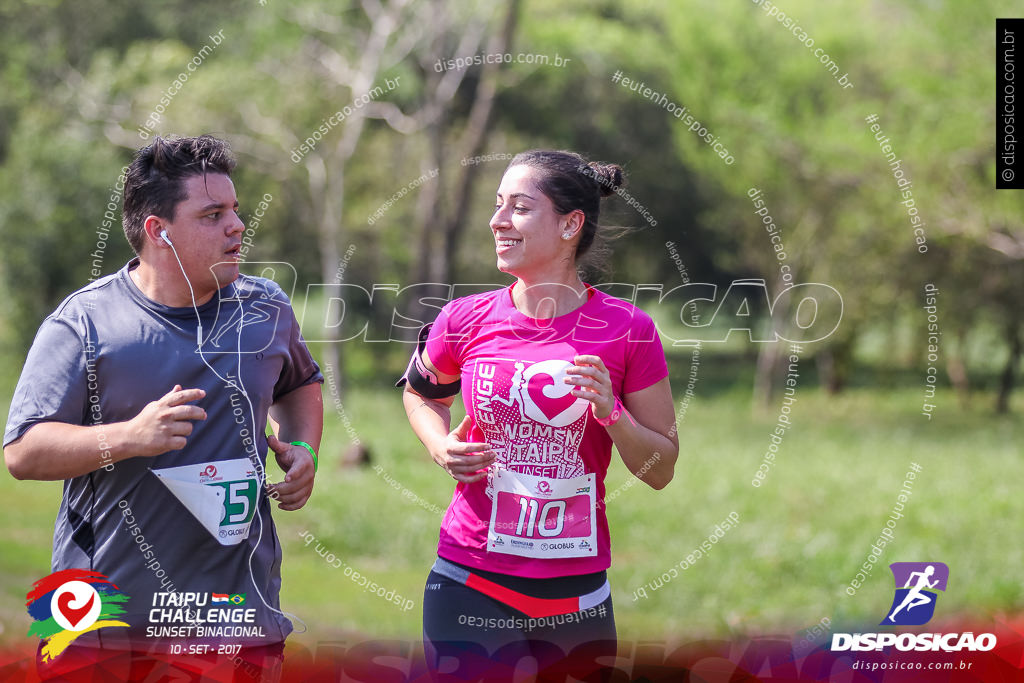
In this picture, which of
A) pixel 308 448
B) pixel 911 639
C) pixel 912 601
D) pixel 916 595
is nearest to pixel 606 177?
pixel 308 448

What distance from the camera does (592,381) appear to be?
8.30ft

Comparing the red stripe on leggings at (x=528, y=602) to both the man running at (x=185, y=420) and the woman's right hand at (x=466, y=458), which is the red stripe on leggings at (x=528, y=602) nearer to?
the woman's right hand at (x=466, y=458)

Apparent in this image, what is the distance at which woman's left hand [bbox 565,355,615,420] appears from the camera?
253 centimetres

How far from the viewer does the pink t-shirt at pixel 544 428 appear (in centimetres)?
274

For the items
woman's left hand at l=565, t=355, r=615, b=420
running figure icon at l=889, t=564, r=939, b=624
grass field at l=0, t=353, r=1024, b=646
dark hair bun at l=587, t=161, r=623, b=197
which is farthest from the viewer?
grass field at l=0, t=353, r=1024, b=646

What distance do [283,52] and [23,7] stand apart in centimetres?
777

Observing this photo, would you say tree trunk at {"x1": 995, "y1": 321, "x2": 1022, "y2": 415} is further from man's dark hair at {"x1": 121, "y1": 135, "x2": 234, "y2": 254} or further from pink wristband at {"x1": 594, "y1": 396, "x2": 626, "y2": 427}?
man's dark hair at {"x1": 121, "y1": 135, "x2": 234, "y2": 254}

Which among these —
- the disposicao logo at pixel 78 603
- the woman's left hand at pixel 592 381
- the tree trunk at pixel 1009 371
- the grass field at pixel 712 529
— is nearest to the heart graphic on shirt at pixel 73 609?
the disposicao logo at pixel 78 603

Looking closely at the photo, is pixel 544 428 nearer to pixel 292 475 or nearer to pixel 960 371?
pixel 292 475

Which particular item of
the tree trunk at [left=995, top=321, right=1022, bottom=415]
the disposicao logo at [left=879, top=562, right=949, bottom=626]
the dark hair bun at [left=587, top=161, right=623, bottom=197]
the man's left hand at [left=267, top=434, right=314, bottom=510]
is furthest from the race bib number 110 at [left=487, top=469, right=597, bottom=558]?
the tree trunk at [left=995, top=321, right=1022, bottom=415]

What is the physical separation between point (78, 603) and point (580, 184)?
1715 mm

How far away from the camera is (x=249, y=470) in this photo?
272cm

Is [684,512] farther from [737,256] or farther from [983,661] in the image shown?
[737,256]

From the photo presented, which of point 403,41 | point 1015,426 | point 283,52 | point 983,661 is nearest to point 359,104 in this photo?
point 403,41
